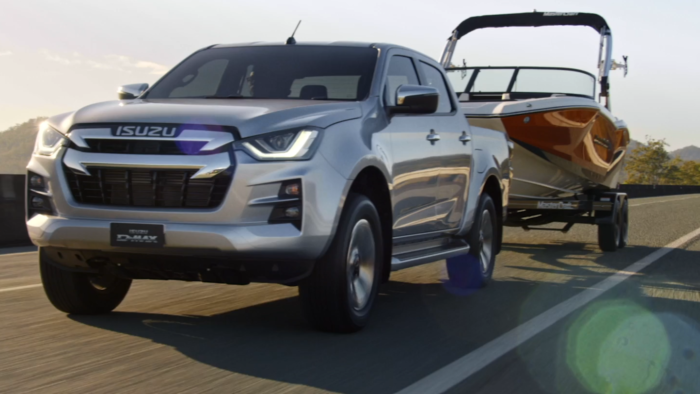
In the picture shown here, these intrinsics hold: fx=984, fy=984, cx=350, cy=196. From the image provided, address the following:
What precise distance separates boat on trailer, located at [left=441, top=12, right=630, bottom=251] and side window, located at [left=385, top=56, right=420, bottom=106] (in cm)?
452

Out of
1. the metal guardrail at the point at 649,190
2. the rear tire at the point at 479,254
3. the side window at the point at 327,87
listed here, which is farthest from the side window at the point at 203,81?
the metal guardrail at the point at 649,190

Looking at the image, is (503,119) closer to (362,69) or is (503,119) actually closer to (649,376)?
(362,69)

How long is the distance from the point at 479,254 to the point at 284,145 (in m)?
3.67

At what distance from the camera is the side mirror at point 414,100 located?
672 cm

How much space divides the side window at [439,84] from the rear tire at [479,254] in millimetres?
1037

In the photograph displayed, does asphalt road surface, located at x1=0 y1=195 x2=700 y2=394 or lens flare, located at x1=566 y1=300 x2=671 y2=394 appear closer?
asphalt road surface, located at x1=0 y1=195 x2=700 y2=394

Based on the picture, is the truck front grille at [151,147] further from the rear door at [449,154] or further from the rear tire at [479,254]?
the rear tire at [479,254]

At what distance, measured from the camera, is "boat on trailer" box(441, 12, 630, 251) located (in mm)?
12641

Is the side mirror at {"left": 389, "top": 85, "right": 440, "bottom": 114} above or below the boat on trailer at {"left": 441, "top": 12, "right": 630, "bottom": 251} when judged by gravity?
above

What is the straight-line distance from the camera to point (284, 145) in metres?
5.61

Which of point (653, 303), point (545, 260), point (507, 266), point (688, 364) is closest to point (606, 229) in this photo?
point (545, 260)

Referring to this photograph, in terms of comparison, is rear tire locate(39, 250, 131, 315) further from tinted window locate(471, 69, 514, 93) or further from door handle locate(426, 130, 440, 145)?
tinted window locate(471, 69, 514, 93)

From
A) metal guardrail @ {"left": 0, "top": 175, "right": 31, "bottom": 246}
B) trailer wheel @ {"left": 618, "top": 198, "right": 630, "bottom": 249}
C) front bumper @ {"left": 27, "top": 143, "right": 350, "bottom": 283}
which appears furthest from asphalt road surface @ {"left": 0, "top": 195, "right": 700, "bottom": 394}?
trailer wheel @ {"left": 618, "top": 198, "right": 630, "bottom": 249}

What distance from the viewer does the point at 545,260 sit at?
11.9 metres
